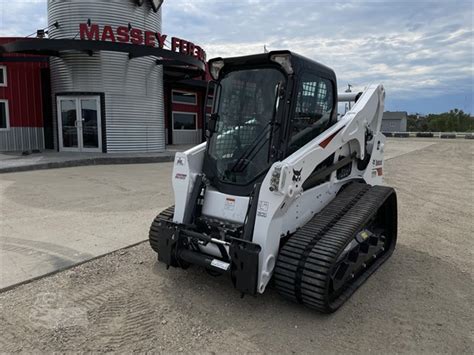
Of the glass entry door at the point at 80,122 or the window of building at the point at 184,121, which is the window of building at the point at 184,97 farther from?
the glass entry door at the point at 80,122

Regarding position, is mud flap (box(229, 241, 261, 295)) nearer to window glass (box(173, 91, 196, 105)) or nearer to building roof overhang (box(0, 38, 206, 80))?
building roof overhang (box(0, 38, 206, 80))

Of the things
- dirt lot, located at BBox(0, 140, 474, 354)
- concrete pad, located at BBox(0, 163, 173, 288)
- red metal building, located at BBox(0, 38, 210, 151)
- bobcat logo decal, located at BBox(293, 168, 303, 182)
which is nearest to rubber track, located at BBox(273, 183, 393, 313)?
dirt lot, located at BBox(0, 140, 474, 354)

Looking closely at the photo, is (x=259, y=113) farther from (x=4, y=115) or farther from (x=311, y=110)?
(x=4, y=115)

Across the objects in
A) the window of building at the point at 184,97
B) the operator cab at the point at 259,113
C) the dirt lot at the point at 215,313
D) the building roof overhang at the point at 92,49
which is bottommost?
the dirt lot at the point at 215,313

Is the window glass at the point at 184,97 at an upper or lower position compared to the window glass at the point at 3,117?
upper

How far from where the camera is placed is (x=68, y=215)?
6605 mm

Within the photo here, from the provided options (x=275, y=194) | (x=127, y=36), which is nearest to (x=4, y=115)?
(x=127, y=36)

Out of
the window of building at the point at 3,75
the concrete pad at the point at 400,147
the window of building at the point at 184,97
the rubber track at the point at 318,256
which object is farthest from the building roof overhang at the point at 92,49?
the rubber track at the point at 318,256

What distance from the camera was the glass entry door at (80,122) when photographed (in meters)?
15.5

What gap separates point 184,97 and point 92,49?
9616mm

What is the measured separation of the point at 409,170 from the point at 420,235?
29.9 feet

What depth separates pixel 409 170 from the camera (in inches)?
561

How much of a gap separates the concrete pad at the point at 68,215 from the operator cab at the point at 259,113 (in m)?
2.02

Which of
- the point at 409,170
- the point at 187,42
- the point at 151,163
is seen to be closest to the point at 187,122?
the point at 187,42
